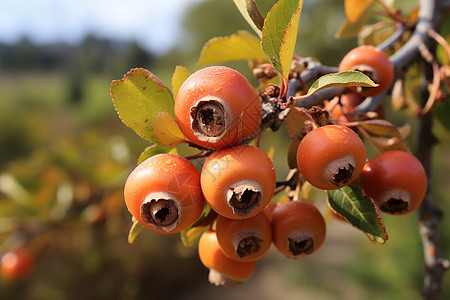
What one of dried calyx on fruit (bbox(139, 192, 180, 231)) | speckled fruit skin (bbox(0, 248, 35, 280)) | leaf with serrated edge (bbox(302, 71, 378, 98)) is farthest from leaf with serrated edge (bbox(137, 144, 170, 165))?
speckled fruit skin (bbox(0, 248, 35, 280))

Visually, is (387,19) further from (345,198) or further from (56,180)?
(56,180)

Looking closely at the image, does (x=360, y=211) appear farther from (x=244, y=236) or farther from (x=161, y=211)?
(x=161, y=211)

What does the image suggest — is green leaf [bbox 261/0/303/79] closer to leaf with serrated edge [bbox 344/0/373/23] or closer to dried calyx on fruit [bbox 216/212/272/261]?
dried calyx on fruit [bbox 216/212/272/261]

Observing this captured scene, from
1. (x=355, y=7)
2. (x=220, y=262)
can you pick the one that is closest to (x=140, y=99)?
(x=220, y=262)

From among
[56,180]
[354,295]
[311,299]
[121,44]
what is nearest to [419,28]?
[56,180]

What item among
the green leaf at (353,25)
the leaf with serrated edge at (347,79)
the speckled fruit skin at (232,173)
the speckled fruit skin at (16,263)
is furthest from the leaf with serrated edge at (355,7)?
the speckled fruit skin at (16,263)
